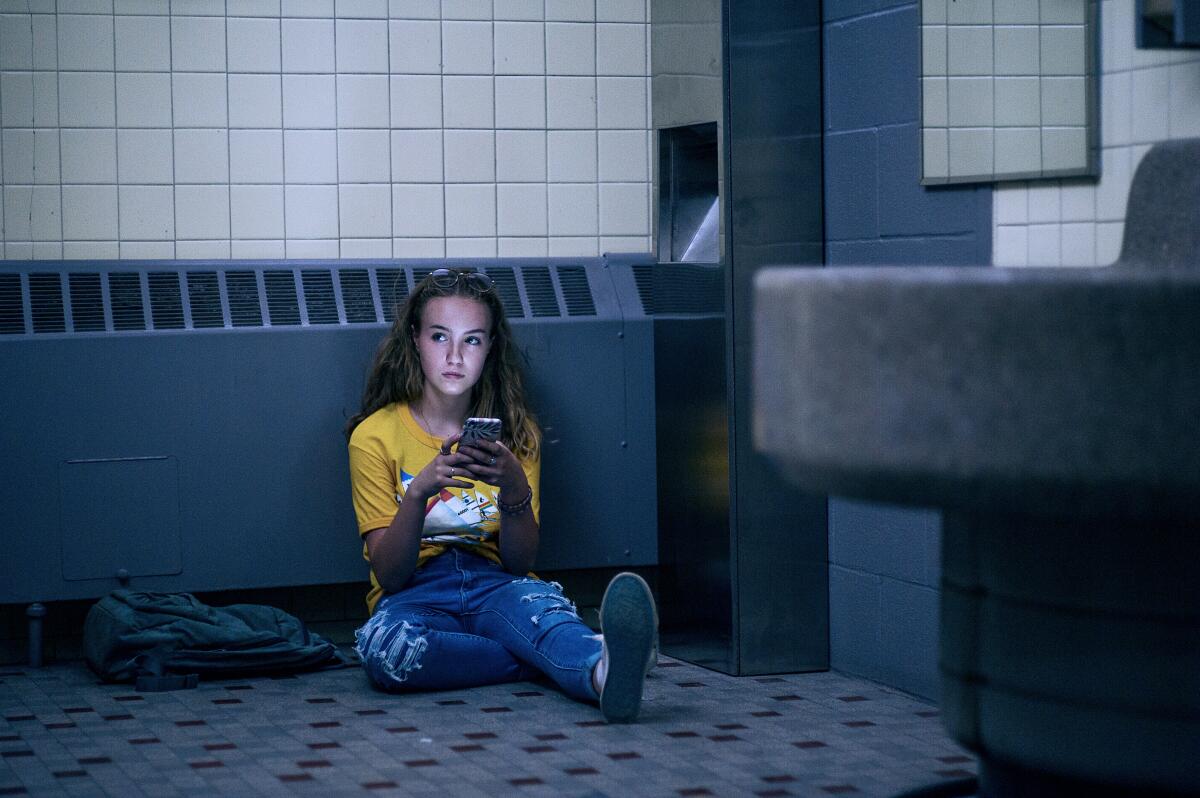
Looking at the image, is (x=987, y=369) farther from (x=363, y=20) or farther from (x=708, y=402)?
(x=363, y=20)

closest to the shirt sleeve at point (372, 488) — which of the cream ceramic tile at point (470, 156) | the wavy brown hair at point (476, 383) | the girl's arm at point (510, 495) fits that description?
the wavy brown hair at point (476, 383)

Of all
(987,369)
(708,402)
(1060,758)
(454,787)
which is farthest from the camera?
(708,402)

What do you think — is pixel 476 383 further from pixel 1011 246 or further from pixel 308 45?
pixel 1011 246

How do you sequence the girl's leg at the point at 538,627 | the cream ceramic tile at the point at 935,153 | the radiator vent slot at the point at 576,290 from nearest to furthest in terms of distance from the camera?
1. the cream ceramic tile at the point at 935,153
2. the girl's leg at the point at 538,627
3. the radiator vent slot at the point at 576,290

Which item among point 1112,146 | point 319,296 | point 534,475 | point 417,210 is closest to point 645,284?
point 417,210

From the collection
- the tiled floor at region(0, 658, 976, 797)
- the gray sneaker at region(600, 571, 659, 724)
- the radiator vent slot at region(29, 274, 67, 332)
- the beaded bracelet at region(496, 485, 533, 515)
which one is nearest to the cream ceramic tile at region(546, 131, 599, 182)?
the beaded bracelet at region(496, 485, 533, 515)

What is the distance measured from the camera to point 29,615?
3666 mm

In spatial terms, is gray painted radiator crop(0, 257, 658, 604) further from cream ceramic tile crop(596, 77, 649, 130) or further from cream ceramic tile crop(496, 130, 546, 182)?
cream ceramic tile crop(596, 77, 649, 130)

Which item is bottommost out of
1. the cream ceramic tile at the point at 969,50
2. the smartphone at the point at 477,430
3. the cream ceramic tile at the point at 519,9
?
the smartphone at the point at 477,430

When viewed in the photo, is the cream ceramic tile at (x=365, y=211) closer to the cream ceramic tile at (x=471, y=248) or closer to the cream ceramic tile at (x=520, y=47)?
the cream ceramic tile at (x=471, y=248)

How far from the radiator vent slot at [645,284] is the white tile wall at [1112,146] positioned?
1261 millimetres

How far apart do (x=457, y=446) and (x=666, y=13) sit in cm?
117

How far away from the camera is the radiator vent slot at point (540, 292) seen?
3.99m

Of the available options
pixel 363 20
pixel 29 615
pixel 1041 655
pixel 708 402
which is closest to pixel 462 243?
pixel 363 20
